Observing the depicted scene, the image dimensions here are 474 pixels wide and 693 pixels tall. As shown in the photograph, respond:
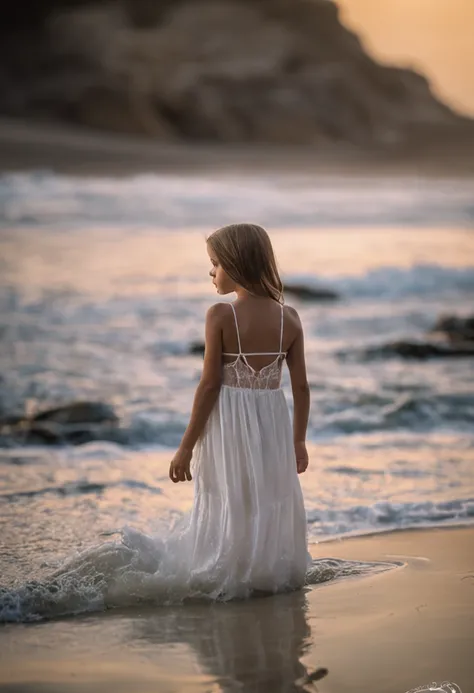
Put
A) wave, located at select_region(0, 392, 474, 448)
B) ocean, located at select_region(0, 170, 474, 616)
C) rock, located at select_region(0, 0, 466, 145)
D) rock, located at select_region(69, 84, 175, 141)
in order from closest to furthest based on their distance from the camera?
1. ocean, located at select_region(0, 170, 474, 616)
2. wave, located at select_region(0, 392, 474, 448)
3. rock, located at select_region(0, 0, 466, 145)
4. rock, located at select_region(69, 84, 175, 141)

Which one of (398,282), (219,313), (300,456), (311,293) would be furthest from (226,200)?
(219,313)

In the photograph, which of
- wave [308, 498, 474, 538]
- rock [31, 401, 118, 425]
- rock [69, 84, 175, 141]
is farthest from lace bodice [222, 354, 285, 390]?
rock [69, 84, 175, 141]

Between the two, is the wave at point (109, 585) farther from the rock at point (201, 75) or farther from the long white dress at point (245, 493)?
the rock at point (201, 75)

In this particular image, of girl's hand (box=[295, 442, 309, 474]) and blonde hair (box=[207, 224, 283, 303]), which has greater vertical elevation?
blonde hair (box=[207, 224, 283, 303])

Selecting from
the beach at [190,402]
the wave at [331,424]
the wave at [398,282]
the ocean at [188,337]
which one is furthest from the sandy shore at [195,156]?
the wave at [331,424]

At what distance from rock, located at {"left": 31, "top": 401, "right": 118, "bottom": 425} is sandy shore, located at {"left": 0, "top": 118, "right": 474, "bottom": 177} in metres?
15.0

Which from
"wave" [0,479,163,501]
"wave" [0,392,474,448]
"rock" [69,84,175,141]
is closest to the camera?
"wave" [0,479,163,501]

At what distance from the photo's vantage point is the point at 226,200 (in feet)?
75.6

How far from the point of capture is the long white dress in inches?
136

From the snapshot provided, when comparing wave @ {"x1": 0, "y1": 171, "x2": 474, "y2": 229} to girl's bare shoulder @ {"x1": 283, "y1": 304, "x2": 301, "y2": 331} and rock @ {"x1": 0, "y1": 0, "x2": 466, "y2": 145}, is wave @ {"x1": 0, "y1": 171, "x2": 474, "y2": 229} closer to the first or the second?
rock @ {"x1": 0, "y1": 0, "x2": 466, "y2": 145}

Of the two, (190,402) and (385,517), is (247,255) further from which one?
(190,402)

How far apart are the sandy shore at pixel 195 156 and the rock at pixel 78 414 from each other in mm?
15027

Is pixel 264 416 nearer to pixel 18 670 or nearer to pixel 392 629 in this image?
pixel 392 629

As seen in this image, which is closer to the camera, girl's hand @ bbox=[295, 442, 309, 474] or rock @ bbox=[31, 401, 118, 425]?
girl's hand @ bbox=[295, 442, 309, 474]
